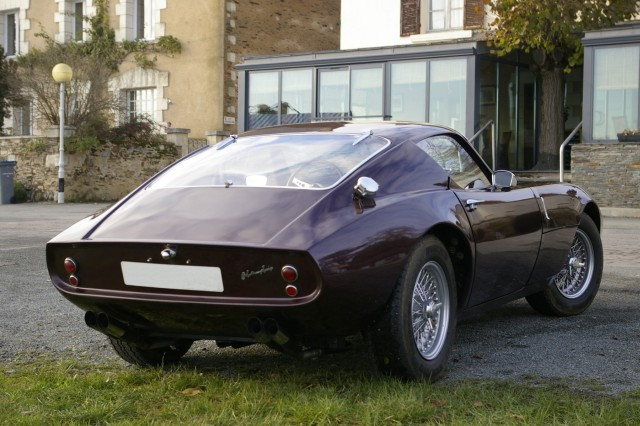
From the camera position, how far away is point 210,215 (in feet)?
14.0

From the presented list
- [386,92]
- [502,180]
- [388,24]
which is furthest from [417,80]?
[502,180]

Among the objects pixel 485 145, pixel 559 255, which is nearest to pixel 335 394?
pixel 559 255

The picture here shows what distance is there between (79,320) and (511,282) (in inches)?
117

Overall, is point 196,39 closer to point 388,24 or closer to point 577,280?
point 388,24

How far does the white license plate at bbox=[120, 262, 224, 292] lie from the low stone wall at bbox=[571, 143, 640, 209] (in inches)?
661

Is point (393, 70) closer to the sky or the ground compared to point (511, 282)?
closer to the sky

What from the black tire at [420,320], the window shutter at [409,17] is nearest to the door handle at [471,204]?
the black tire at [420,320]

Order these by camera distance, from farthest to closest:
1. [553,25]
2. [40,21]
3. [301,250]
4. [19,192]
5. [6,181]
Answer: [40,21]
[19,192]
[6,181]
[553,25]
[301,250]

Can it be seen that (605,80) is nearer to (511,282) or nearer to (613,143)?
(613,143)

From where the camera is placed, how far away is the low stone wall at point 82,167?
24.6 m

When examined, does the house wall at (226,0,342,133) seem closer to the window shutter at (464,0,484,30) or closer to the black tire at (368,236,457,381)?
the window shutter at (464,0,484,30)

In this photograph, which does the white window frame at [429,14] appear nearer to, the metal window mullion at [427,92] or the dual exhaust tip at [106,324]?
the metal window mullion at [427,92]

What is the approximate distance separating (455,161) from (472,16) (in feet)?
64.1

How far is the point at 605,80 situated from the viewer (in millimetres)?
20594
